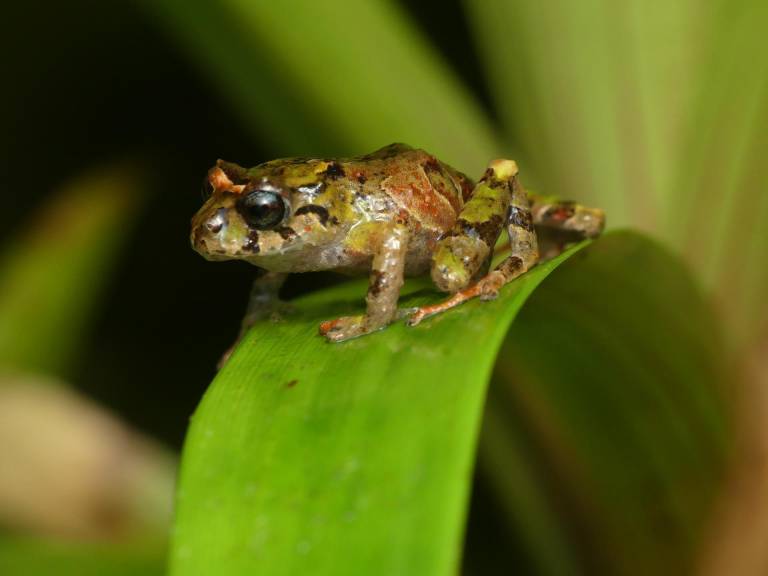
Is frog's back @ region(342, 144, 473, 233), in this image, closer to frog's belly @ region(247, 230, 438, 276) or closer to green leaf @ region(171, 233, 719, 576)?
frog's belly @ region(247, 230, 438, 276)

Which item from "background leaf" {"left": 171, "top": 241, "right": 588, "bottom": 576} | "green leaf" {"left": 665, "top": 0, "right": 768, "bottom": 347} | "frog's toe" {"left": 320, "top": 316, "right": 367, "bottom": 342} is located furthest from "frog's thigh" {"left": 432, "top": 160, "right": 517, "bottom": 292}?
"green leaf" {"left": 665, "top": 0, "right": 768, "bottom": 347}

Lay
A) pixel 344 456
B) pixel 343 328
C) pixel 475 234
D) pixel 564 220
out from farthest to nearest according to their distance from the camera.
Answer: pixel 564 220 → pixel 475 234 → pixel 343 328 → pixel 344 456

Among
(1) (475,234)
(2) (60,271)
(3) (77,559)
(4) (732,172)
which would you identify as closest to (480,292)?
(1) (475,234)

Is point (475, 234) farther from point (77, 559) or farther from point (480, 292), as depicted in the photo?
point (77, 559)

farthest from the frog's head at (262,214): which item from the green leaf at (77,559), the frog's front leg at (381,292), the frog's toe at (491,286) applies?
the green leaf at (77,559)

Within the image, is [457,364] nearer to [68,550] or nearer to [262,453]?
[262,453]

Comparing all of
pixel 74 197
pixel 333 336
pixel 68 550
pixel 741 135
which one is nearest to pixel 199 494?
pixel 333 336

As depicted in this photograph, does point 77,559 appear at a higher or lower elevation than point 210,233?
lower
